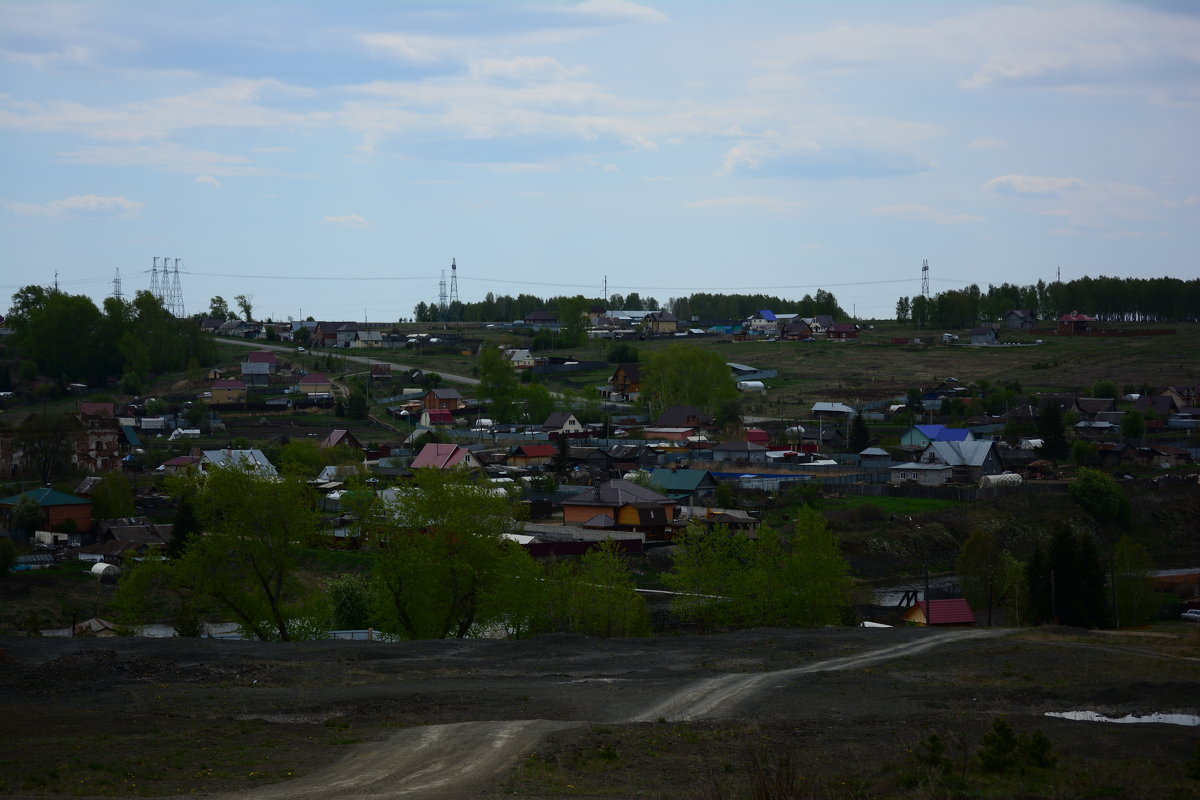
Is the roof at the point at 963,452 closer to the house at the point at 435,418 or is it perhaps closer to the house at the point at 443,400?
the house at the point at 435,418

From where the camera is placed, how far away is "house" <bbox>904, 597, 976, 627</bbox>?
1350 inches

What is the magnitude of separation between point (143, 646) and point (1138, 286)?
134m

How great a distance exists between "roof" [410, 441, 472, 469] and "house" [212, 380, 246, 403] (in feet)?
84.4

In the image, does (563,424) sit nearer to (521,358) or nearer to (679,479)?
(679,479)

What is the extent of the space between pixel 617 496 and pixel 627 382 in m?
40.9

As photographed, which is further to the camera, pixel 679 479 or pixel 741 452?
pixel 741 452

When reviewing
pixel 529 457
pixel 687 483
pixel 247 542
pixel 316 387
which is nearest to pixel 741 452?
pixel 687 483

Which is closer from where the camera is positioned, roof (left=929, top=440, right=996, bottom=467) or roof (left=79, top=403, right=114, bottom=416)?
roof (left=929, top=440, right=996, bottom=467)

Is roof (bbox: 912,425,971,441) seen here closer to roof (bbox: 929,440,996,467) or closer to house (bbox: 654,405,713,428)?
roof (bbox: 929,440,996,467)

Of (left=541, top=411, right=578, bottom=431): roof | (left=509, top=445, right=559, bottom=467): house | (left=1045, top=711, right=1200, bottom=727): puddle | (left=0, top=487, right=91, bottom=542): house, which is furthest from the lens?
(left=541, top=411, right=578, bottom=431): roof

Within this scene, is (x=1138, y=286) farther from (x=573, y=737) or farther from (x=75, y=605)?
(x=573, y=737)

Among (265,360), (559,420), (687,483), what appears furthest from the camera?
(265,360)

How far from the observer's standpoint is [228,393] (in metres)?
81.6

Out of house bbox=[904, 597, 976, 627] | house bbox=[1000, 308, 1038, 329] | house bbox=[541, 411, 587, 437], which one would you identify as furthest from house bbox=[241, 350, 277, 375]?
house bbox=[1000, 308, 1038, 329]
